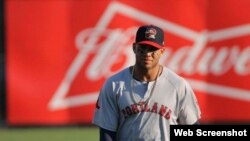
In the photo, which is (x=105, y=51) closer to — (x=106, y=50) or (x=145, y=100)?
(x=106, y=50)

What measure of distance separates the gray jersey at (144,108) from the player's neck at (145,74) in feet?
0.09

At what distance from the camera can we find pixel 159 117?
4.73 metres

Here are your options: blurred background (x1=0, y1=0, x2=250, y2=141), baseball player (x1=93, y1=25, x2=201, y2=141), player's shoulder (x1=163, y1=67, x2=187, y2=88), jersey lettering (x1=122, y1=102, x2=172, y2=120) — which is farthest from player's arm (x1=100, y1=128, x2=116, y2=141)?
blurred background (x1=0, y1=0, x2=250, y2=141)

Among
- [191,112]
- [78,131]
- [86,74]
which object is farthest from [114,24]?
[191,112]

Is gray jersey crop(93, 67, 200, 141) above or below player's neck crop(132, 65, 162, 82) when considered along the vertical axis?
below

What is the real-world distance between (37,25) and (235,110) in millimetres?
3407

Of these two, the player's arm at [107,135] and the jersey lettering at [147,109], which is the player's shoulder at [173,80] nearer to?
the jersey lettering at [147,109]

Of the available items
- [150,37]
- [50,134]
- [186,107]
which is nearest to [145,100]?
[186,107]

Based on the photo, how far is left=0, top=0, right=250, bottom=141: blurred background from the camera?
11922mm

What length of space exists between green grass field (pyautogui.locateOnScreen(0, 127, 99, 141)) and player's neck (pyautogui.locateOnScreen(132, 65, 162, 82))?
637cm

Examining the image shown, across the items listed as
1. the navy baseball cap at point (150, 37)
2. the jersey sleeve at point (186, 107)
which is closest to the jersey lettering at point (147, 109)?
the jersey sleeve at point (186, 107)

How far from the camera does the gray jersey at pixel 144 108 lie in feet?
15.5

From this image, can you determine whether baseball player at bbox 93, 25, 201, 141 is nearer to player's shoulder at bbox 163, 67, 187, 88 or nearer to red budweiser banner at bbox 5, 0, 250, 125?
player's shoulder at bbox 163, 67, 187, 88

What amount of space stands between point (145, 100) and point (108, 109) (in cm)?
25
